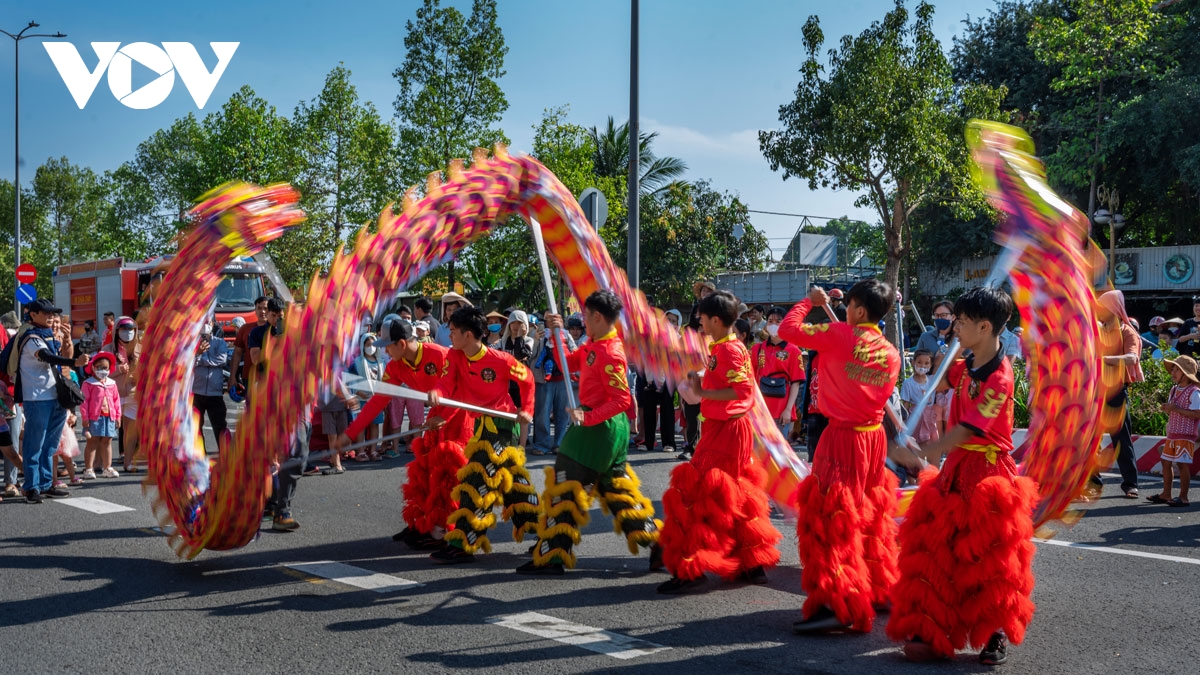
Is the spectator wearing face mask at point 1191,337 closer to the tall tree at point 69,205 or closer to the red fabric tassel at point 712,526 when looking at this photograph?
the red fabric tassel at point 712,526

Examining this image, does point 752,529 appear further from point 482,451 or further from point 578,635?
point 482,451

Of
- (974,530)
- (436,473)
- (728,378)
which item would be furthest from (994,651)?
(436,473)

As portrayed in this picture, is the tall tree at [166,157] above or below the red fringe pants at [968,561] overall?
above

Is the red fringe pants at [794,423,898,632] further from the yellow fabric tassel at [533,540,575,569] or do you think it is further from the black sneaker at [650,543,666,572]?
the yellow fabric tassel at [533,540,575,569]

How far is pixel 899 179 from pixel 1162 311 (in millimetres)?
13845

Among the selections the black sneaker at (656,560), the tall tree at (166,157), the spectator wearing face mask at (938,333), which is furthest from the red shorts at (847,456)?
the tall tree at (166,157)

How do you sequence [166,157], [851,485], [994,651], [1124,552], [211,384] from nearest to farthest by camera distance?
1. [994,651]
2. [851,485]
3. [1124,552]
4. [211,384]
5. [166,157]

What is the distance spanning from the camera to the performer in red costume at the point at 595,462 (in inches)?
238

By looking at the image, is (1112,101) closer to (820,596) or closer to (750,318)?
(750,318)

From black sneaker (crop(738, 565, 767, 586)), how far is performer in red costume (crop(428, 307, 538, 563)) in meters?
1.35

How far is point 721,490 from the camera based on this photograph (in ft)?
18.5

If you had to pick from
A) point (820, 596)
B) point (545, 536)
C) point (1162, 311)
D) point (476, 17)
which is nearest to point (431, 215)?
point (545, 536)

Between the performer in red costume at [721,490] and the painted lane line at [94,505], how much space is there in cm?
514

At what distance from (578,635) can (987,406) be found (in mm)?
2146
